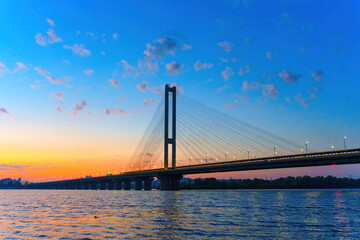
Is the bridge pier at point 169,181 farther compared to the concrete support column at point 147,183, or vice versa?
the concrete support column at point 147,183

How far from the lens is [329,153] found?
65375 mm

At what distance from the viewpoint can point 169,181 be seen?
343ft

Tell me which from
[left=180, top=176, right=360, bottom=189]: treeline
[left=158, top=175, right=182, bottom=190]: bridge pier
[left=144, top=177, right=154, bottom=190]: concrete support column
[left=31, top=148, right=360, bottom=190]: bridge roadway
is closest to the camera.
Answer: [left=31, top=148, right=360, bottom=190]: bridge roadway

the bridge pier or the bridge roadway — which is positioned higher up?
the bridge roadway

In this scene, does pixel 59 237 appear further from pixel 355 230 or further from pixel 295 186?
pixel 295 186

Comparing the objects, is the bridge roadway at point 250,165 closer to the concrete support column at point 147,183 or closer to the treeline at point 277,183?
the concrete support column at point 147,183

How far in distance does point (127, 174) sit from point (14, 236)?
113 metres

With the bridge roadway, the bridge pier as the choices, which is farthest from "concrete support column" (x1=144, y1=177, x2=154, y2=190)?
the bridge pier

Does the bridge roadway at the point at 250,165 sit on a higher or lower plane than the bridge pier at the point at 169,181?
higher

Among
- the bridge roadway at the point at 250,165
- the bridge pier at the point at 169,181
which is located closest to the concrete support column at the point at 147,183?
the bridge roadway at the point at 250,165

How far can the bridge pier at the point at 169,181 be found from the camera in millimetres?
102812

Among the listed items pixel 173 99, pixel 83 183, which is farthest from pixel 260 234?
pixel 83 183

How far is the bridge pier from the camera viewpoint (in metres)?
103

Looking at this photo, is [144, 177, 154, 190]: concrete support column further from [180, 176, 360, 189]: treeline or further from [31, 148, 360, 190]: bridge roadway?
[180, 176, 360, 189]: treeline
